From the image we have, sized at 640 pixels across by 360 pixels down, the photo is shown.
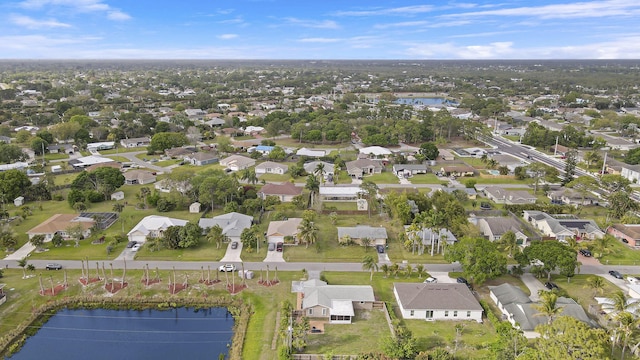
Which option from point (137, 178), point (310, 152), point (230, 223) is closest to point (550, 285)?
point (230, 223)

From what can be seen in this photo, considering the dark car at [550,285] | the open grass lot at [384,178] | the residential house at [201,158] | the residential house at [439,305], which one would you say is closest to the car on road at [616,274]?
the dark car at [550,285]

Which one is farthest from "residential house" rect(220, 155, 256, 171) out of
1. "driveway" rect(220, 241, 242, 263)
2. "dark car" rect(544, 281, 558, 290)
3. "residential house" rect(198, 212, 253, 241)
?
"dark car" rect(544, 281, 558, 290)

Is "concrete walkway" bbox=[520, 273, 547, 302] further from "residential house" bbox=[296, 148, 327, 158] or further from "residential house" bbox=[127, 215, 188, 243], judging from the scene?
"residential house" bbox=[296, 148, 327, 158]

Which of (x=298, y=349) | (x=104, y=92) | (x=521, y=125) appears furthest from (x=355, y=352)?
(x=104, y=92)

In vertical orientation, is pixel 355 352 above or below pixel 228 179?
below

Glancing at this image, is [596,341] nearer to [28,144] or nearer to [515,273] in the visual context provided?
[515,273]

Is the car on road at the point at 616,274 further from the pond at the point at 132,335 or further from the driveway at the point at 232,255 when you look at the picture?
the driveway at the point at 232,255
